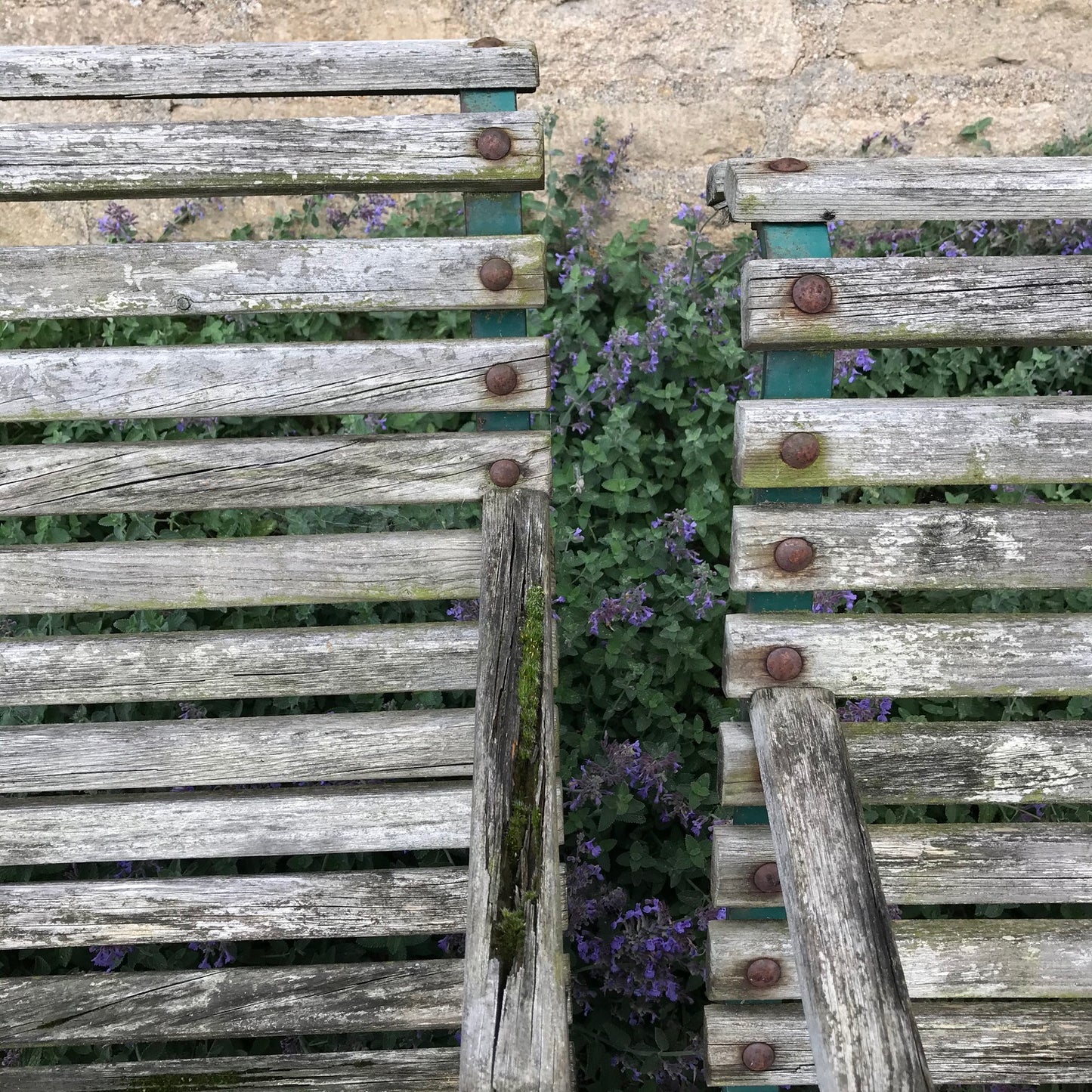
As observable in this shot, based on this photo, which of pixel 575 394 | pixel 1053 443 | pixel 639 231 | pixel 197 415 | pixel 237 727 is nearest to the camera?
pixel 1053 443

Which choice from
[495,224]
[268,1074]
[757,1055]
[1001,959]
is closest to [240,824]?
[268,1074]

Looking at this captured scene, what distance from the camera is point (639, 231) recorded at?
2922mm

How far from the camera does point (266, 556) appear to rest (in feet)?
6.36

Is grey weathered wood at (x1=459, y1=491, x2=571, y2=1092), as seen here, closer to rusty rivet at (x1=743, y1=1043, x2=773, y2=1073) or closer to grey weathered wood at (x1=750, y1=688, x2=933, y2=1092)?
grey weathered wood at (x1=750, y1=688, x2=933, y2=1092)

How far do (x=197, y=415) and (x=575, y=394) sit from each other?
3.56ft

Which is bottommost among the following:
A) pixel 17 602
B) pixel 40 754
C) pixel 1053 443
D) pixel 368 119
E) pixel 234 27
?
pixel 40 754

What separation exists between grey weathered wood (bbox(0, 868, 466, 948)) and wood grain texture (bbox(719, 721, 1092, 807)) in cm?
60

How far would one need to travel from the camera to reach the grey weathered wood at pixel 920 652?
5.97ft

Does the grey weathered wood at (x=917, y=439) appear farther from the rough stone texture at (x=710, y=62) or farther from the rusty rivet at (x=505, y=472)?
the rough stone texture at (x=710, y=62)

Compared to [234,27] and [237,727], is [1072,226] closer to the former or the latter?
[234,27]

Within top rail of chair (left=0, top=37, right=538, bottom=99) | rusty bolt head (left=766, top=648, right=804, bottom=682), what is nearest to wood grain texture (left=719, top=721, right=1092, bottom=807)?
rusty bolt head (left=766, top=648, right=804, bottom=682)

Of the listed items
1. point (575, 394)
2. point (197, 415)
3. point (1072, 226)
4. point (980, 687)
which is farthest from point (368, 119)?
point (1072, 226)

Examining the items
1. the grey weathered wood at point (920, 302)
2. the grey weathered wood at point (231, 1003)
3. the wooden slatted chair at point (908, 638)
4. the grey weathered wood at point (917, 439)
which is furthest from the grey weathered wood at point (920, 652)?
the grey weathered wood at point (231, 1003)

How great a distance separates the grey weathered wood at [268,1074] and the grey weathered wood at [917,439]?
4.17 feet
